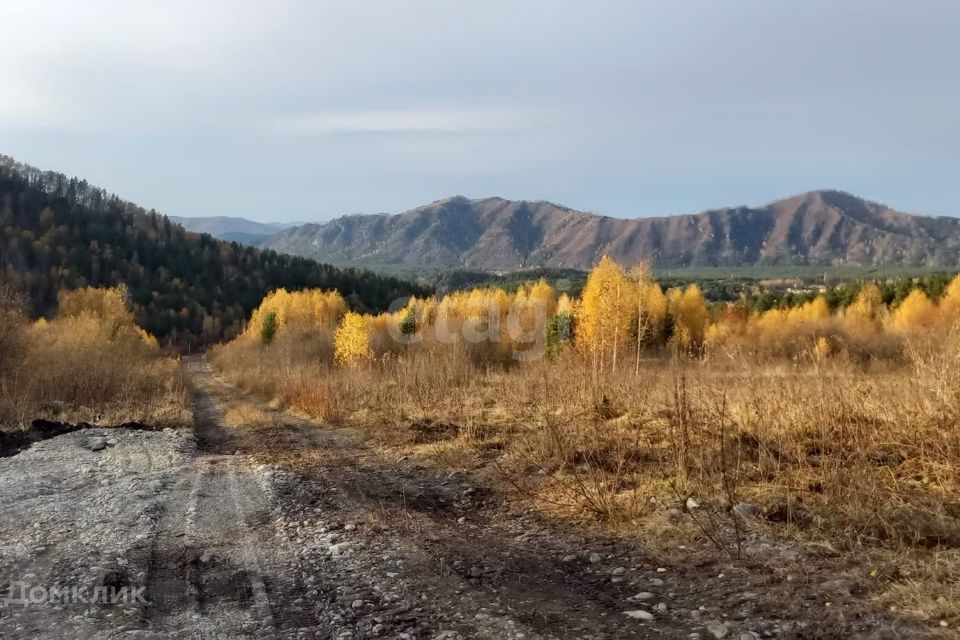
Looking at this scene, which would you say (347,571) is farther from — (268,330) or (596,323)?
(268,330)

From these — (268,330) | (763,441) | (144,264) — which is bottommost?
(268,330)

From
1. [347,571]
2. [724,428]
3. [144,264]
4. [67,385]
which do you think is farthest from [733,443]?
[144,264]

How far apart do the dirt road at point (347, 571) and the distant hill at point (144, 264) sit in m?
101

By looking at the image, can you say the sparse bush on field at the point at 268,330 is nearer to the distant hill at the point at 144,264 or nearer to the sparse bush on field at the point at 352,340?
the sparse bush on field at the point at 352,340

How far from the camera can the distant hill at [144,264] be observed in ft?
341

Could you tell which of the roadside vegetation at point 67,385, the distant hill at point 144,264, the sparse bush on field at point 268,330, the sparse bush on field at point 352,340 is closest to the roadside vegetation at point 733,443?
the roadside vegetation at point 67,385

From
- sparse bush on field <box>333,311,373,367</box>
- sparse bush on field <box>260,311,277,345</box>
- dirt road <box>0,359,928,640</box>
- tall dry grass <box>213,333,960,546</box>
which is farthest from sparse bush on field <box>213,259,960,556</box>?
sparse bush on field <box>260,311,277,345</box>

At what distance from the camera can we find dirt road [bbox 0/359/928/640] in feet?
12.8

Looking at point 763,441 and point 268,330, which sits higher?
point 763,441

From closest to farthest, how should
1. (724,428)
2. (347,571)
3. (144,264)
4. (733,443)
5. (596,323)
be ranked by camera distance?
A: 1. (347,571)
2. (724,428)
3. (733,443)
4. (596,323)
5. (144,264)

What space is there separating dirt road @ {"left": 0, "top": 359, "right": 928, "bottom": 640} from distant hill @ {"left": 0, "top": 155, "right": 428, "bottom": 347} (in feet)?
332

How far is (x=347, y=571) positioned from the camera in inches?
197

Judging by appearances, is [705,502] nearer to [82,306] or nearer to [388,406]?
[388,406]

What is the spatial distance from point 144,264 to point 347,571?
5278 inches
